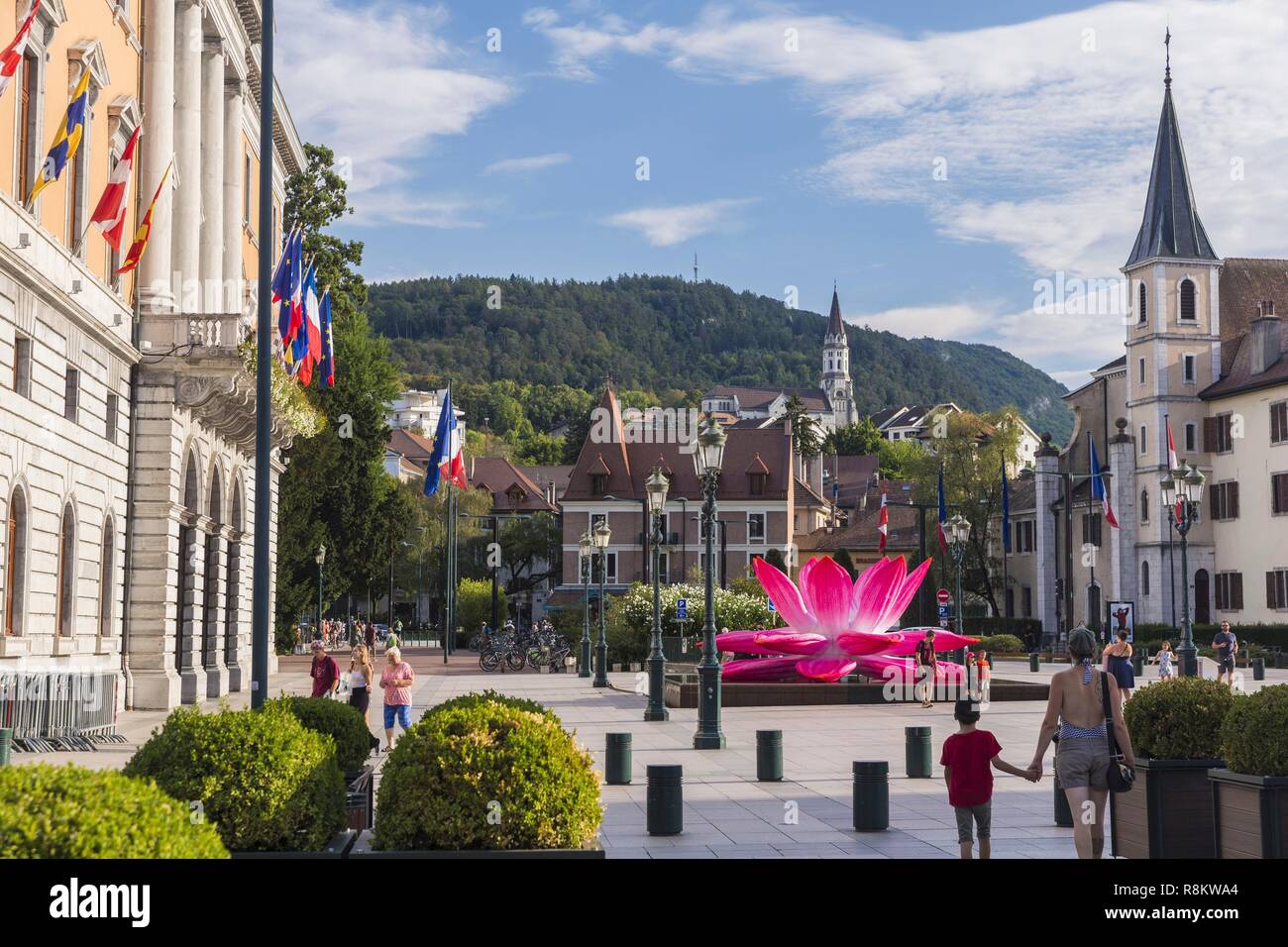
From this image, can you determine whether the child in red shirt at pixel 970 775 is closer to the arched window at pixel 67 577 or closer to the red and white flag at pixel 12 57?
the red and white flag at pixel 12 57

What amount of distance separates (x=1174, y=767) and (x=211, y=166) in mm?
32507

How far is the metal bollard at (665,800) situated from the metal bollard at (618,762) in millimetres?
4333

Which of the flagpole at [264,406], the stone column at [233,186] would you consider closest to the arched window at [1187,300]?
the stone column at [233,186]

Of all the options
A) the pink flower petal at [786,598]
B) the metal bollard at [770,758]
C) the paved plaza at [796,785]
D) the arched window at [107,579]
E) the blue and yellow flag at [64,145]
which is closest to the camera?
the paved plaza at [796,785]

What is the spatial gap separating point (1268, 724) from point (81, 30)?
81.3 feet

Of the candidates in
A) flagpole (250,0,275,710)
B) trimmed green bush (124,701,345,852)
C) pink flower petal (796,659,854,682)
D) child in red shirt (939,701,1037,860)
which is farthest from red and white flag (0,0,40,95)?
pink flower petal (796,659,854,682)

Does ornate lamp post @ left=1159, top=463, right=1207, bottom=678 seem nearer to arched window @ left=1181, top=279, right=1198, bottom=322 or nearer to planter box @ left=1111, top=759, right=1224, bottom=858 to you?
planter box @ left=1111, top=759, right=1224, bottom=858

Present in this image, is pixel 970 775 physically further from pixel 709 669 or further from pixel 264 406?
pixel 709 669

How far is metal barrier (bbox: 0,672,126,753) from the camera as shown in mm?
21609

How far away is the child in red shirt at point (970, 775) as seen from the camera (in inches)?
439

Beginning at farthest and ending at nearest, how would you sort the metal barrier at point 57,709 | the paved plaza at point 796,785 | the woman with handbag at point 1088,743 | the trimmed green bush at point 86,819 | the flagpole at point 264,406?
the metal barrier at point 57,709 → the flagpole at point 264,406 → the paved plaza at point 796,785 → the woman with handbag at point 1088,743 → the trimmed green bush at point 86,819

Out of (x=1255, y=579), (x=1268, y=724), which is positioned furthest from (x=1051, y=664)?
(x=1268, y=724)

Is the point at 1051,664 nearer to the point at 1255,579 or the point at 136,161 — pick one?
the point at 1255,579

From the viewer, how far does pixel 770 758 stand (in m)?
19.2
